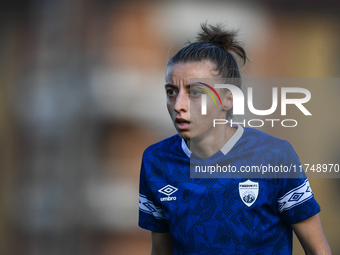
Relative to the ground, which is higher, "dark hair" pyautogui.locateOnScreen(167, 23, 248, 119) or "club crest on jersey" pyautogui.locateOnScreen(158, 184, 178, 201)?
"dark hair" pyautogui.locateOnScreen(167, 23, 248, 119)

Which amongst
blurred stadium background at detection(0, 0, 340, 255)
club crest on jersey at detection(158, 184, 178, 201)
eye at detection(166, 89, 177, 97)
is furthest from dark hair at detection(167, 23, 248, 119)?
blurred stadium background at detection(0, 0, 340, 255)

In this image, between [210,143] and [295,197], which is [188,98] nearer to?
[210,143]

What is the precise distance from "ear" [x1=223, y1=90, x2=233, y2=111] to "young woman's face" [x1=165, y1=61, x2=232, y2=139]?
80mm

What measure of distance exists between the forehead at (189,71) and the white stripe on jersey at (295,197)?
484 mm

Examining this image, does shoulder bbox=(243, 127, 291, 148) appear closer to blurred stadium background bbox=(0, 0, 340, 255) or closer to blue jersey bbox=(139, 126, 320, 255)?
blue jersey bbox=(139, 126, 320, 255)

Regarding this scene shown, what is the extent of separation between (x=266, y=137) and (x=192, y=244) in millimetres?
475

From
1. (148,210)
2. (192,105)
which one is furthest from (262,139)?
(148,210)

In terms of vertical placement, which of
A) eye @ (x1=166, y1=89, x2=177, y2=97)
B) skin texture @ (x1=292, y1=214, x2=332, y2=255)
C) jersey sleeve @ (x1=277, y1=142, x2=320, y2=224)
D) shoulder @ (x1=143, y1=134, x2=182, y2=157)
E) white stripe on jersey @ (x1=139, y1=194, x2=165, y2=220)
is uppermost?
eye @ (x1=166, y1=89, x2=177, y2=97)

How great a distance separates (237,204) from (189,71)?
494 millimetres

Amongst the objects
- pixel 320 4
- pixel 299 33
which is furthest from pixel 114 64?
pixel 320 4

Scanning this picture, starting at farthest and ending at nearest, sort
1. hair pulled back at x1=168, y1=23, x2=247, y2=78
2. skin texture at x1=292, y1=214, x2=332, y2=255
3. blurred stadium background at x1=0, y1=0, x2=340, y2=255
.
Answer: blurred stadium background at x1=0, y1=0, x2=340, y2=255 → hair pulled back at x1=168, y1=23, x2=247, y2=78 → skin texture at x1=292, y1=214, x2=332, y2=255

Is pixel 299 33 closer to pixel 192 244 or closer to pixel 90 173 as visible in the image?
pixel 90 173

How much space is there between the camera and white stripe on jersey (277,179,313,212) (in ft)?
4.01

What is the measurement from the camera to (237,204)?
127cm
